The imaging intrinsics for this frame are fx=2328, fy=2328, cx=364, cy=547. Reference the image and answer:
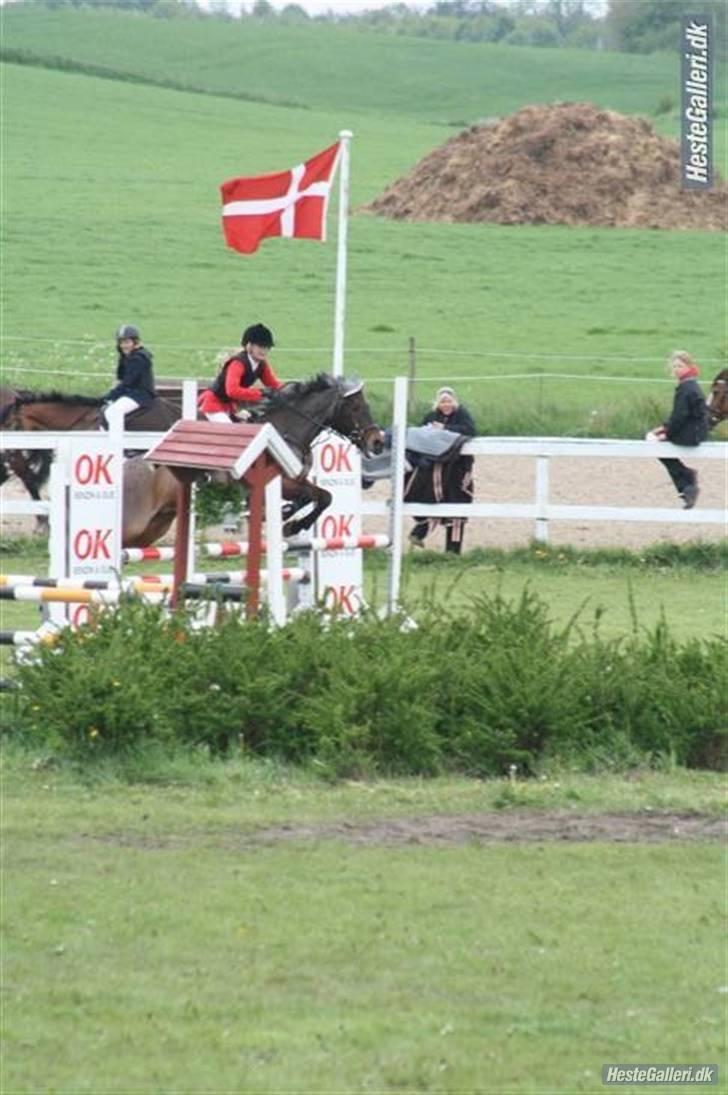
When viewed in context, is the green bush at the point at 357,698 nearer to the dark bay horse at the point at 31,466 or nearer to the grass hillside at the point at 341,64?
the dark bay horse at the point at 31,466

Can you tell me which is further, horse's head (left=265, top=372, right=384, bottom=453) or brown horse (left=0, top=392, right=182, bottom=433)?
brown horse (left=0, top=392, right=182, bottom=433)

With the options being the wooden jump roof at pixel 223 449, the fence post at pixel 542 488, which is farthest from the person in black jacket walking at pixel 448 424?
the wooden jump roof at pixel 223 449

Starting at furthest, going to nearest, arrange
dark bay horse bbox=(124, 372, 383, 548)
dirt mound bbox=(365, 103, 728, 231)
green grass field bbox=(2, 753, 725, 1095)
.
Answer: dirt mound bbox=(365, 103, 728, 231)
dark bay horse bbox=(124, 372, 383, 548)
green grass field bbox=(2, 753, 725, 1095)

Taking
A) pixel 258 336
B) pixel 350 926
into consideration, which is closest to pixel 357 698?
pixel 350 926

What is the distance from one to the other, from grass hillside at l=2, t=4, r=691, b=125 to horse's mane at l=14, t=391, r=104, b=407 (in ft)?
207

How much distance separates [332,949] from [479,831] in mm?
2062

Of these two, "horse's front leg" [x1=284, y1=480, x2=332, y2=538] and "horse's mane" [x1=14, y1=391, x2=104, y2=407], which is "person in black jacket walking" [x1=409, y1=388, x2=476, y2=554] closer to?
"horse's mane" [x1=14, y1=391, x2=104, y2=407]

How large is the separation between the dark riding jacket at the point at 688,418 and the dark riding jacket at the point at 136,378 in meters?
4.65

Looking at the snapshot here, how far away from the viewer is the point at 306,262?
176ft

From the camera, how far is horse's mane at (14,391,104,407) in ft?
68.9

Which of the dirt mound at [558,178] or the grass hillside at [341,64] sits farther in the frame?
the grass hillside at [341,64]

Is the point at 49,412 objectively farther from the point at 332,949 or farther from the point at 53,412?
the point at 332,949

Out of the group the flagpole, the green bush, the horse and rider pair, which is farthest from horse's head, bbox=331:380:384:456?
the green bush

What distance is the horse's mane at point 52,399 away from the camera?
2100 centimetres
